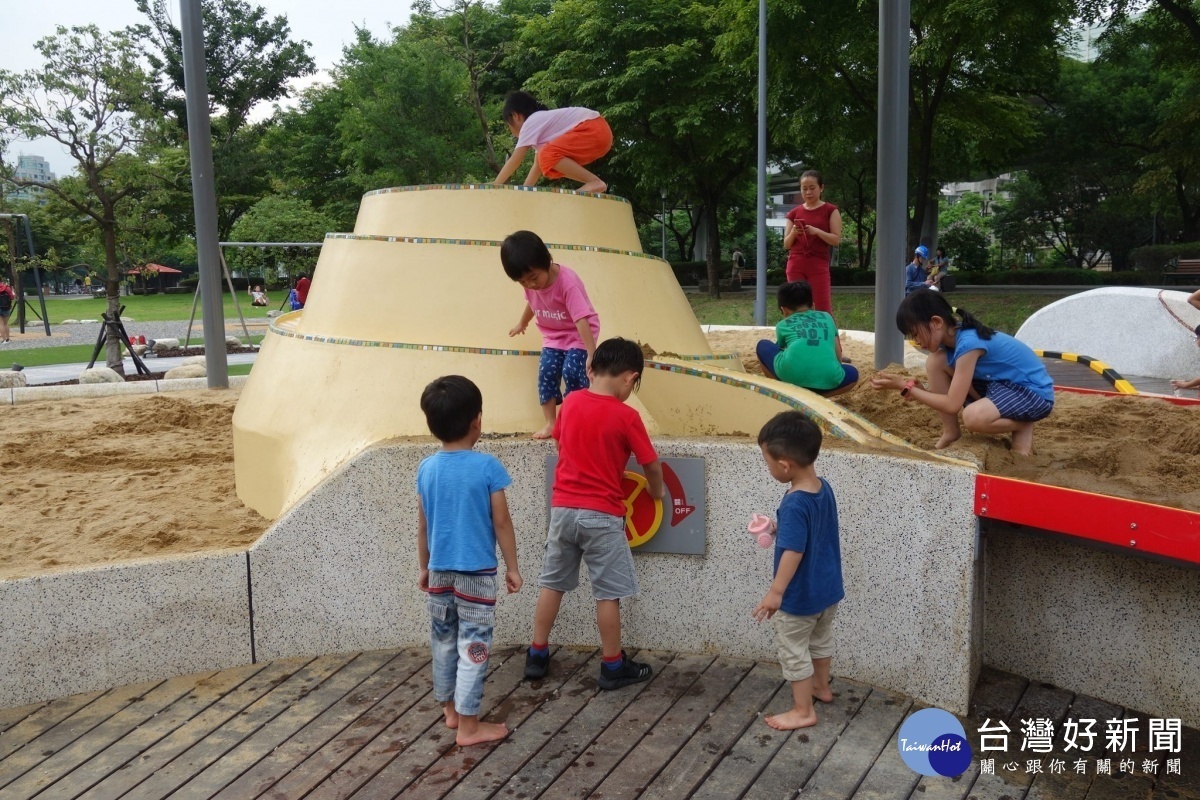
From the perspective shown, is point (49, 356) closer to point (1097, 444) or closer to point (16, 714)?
point (16, 714)

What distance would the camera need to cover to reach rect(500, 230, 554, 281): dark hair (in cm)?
422

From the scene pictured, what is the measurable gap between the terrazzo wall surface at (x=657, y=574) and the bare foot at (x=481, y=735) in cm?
83

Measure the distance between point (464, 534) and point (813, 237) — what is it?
14.9ft

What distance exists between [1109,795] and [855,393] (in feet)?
11.2

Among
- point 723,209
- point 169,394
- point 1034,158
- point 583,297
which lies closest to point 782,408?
point 583,297

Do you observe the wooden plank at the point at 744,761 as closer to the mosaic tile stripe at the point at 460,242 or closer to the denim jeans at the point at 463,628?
the denim jeans at the point at 463,628

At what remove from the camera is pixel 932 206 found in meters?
32.2

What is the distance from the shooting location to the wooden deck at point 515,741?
319 centimetres

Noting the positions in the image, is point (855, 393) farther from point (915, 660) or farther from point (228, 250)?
point (228, 250)

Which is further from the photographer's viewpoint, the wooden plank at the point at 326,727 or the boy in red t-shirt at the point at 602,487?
the boy in red t-shirt at the point at 602,487

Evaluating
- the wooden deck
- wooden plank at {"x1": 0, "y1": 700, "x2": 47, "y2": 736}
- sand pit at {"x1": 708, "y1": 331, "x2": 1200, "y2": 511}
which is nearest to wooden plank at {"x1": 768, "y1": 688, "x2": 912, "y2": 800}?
the wooden deck

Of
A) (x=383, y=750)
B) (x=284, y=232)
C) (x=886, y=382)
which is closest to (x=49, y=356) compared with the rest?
(x=284, y=232)

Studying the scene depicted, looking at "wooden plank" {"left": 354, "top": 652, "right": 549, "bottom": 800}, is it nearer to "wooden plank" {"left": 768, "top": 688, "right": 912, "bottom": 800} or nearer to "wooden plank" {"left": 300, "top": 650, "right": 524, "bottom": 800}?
"wooden plank" {"left": 300, "top": 650, "right": 524, "bottom": 800}

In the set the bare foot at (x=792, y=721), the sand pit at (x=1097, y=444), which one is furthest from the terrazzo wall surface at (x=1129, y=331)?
the bare foot at (x=792, y=721)
